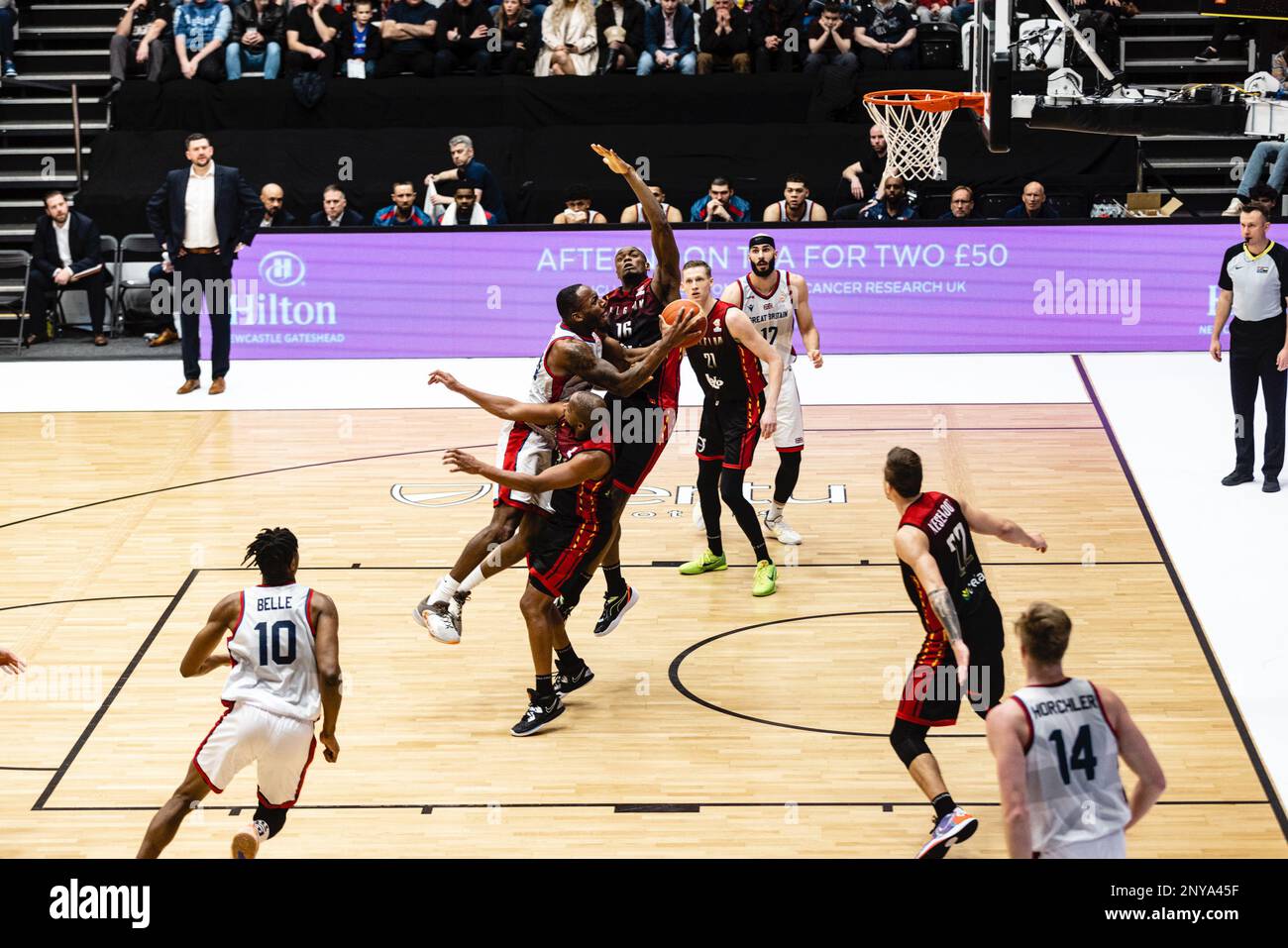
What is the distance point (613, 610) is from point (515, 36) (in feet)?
40.2

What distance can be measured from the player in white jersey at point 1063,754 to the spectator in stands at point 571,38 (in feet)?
50.1

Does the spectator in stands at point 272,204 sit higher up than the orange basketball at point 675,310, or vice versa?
the spectator in stands at point 272,204

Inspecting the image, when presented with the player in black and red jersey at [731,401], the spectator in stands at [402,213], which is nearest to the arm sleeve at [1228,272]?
the player in black and red jersey at [731,401]

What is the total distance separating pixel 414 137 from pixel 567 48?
2210 millimetres

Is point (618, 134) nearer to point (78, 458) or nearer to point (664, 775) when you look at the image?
point (78, 458)

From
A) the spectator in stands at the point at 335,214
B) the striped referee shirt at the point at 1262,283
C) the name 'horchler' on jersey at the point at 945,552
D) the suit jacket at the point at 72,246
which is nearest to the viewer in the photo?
the name 'horchler' on jersey at the point at 945,552

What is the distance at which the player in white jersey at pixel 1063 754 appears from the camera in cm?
536

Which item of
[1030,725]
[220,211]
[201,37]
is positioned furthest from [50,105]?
[1030,725]

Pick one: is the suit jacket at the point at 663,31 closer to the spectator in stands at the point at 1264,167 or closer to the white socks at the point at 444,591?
the spectator in stands at the point at 1264,167

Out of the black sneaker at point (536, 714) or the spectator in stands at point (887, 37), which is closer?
the black sneaker at point (536, 714)

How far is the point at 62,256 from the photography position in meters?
→ 17.9

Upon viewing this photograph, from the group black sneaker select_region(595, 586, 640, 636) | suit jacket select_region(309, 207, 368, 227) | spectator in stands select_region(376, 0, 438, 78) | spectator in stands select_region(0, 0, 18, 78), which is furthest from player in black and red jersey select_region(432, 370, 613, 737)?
spectator in stands select_region(0, 0, 18, 78)

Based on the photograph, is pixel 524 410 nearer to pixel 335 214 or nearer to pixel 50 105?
pixel 335 214

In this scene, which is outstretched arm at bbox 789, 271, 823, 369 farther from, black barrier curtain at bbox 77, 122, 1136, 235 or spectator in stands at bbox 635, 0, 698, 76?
spectator in stands at bbox 635, 0, 698, 76
